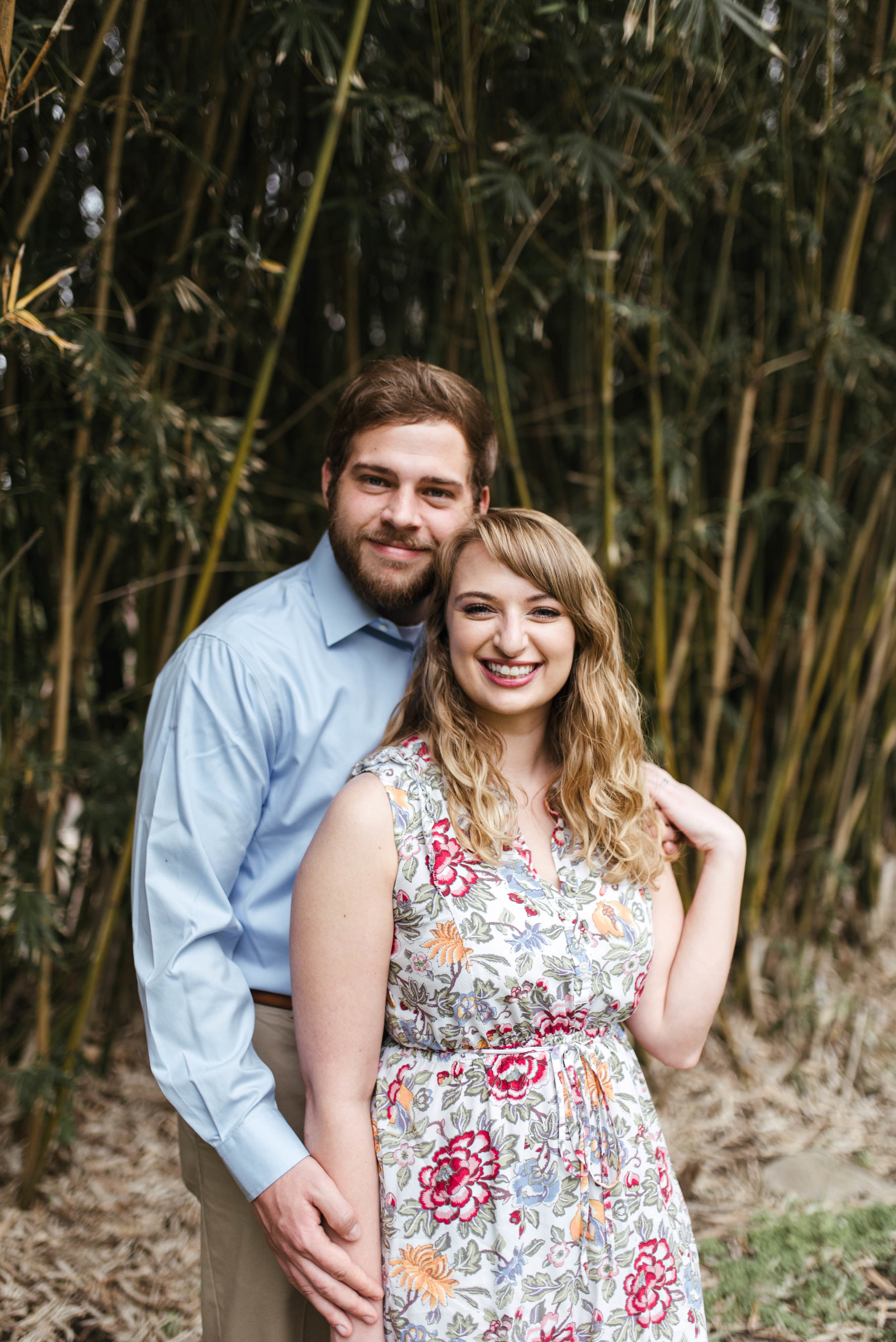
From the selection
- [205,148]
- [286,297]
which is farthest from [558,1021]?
[205,148]

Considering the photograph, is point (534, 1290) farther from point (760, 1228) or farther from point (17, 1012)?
point (17, 1012)

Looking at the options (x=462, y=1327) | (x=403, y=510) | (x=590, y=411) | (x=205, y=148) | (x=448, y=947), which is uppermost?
(x=205, y=148)

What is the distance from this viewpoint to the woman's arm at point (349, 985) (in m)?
0.95

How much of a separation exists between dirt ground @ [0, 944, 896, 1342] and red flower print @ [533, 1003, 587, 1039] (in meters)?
1.04

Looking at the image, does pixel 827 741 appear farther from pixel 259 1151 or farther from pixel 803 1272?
pixel 259 1151

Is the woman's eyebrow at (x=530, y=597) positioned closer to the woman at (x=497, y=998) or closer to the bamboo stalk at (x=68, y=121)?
the woman at (x=497, y=998)

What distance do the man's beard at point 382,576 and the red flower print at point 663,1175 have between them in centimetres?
68

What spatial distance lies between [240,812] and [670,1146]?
1476 mm

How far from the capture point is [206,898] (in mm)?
1049

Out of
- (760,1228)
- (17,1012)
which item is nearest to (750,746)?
(760,1228)

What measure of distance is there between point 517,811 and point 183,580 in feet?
4.01

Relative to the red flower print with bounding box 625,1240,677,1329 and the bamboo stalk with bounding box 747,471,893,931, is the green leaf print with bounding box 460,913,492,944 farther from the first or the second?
the bamboo stalk with bounding box 747,471,893,931

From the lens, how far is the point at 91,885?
2.16 meters

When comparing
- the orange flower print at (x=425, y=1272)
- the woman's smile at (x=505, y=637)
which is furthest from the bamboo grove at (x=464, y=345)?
the orange flower print at (x=425, y=1272)
